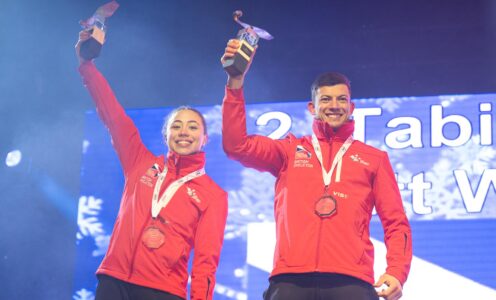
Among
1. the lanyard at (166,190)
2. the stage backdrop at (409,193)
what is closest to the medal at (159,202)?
the lanyard at (166,190)

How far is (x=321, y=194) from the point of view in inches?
107

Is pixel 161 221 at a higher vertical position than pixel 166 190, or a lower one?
lower

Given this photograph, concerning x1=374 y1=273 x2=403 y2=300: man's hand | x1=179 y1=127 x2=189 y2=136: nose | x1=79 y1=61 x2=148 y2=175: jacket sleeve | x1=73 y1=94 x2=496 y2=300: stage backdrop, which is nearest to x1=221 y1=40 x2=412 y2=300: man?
x1=374 y1=273 x2=403 y2=300: man's hand

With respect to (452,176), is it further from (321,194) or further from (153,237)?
(153,237)

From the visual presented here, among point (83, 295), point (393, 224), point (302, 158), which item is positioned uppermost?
point (302, 158)

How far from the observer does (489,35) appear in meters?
4.61

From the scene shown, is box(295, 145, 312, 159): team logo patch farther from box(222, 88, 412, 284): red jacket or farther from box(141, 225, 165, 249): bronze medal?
box(141, 225, 165, 249): bronze medal

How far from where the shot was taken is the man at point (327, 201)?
8.43 feet

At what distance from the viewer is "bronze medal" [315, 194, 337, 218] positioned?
2.65m

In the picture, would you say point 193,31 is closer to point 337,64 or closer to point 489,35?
point 337,64

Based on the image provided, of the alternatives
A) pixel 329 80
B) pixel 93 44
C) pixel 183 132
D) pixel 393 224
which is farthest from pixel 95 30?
pixel 393 224

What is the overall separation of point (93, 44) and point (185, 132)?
19.7 inches

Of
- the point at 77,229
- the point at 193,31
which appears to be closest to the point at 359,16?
the point at 193,31

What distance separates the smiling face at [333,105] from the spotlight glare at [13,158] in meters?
2.97
